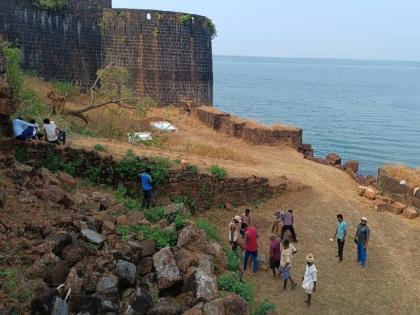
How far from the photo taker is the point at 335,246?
42.4 ft

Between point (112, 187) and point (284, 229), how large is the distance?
474 centimetres

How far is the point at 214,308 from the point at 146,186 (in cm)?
634

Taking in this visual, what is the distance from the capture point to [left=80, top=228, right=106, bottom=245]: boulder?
8.12 m

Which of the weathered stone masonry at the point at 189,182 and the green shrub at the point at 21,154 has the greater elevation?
the green shrub at the point at 21,154

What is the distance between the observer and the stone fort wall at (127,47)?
1092 inches

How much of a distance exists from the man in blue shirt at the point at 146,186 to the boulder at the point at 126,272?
539cm

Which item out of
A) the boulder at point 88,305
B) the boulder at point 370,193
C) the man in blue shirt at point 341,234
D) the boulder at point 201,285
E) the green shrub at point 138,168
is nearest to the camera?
the boulder at point 88,305

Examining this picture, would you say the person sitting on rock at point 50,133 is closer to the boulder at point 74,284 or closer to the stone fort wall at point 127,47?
the boulder at point 74,284

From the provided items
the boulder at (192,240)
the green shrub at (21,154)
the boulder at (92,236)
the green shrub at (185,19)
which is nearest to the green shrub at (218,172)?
the boulder at (192,240)

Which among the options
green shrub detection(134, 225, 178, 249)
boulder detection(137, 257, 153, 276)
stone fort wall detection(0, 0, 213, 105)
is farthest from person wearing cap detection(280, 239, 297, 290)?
stone fort wall detection(0, 0, 213, 105)

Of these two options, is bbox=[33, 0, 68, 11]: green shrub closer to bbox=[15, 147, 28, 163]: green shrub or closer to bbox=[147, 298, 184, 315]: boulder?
bbox=[15, 147, 28, 163]: green shrub

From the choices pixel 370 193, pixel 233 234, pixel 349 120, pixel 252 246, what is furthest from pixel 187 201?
pixel 349 120

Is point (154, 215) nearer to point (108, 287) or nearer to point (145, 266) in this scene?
Result: point (145, 266)

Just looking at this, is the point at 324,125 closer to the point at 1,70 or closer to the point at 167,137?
the point at 167,137
